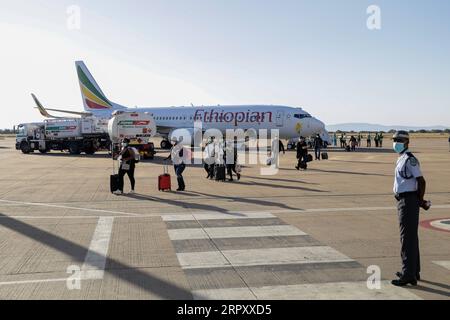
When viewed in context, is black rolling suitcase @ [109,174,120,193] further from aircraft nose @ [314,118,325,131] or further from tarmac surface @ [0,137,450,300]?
aircraft nose @ [314,118,325,131]

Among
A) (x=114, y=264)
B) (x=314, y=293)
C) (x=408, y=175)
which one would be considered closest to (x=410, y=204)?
(x=408, y=175)

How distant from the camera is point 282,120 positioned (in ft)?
133

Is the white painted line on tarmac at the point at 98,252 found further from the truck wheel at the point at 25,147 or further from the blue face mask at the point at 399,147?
the truck wheel at the point at 25,147

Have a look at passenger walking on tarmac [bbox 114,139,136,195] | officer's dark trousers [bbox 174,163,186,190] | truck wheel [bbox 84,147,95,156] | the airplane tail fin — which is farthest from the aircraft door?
passenger walking on tarmac [bbox 114,139,136,195]

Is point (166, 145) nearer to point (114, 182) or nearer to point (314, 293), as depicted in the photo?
point (114, 182)

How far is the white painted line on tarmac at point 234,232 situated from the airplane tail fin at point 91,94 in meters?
44.6

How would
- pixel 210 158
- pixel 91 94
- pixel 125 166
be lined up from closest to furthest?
1. pixel 125 166
2. pixel 210 158
3. pixel 91 94

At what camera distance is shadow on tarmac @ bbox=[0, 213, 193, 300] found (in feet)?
20.3

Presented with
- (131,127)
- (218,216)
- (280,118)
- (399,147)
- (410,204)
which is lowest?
(218,216)

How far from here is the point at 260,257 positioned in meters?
7.81

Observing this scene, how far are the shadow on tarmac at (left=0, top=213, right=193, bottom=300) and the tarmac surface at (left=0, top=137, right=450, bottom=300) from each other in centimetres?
2

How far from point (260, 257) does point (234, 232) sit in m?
1.93
